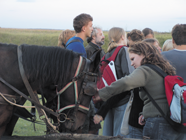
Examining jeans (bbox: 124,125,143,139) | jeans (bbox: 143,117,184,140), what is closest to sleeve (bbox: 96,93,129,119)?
jeans (bbox: 124,125,143,139)

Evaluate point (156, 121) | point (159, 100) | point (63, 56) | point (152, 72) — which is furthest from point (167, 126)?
point (63, 56)

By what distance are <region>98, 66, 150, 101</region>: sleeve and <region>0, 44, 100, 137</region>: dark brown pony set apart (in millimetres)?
258

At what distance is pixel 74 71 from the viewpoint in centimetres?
213

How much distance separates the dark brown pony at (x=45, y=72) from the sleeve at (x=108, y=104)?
0.59 m

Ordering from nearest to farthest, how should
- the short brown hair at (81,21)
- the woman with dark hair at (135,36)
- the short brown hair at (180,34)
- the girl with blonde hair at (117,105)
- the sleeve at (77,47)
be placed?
the short brown hair at (180,34), the girl with blonde hair at (117,105), the sleeve at (77,47), the short brown hair at (81,21), the woman with dark hair at (135,36)

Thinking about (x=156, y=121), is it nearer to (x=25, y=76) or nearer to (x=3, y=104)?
(x=25, y=76)

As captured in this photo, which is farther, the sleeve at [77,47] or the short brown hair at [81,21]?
the short brown hair at [81,21]

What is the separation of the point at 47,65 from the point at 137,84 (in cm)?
91

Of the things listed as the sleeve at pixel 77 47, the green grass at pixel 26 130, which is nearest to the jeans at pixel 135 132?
the sleeve at pixel 77 47

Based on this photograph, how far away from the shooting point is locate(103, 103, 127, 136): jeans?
2822 mm

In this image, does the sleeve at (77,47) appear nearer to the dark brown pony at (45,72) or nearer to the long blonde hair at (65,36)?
the dark brown pony at (45,72)

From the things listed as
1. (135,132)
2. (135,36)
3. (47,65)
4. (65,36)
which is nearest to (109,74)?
(135,132)

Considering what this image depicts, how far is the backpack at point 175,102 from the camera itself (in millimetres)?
1836

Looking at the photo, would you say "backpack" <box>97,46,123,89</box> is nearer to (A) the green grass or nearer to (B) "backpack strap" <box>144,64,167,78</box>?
(B) "backpack strap" <box>144,64,167,78</box>
